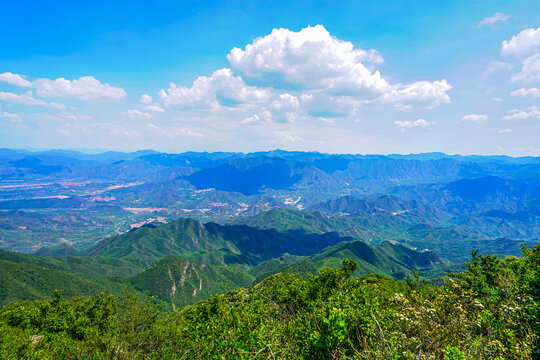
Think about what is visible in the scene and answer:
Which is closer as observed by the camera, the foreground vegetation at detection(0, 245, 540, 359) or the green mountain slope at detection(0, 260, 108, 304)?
the foreground vegetation at detection(0, 245, 540, 359)

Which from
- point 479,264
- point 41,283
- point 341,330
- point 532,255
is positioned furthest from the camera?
point 41,283

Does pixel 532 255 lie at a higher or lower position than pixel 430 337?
lower

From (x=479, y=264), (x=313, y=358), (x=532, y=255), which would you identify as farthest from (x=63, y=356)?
(x=479, y=264)

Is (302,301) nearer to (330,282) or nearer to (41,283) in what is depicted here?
(330,282)

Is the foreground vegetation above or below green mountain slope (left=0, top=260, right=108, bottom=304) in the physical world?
above

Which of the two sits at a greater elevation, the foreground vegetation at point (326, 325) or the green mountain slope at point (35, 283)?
the foreground vegetation at point (326, 325)

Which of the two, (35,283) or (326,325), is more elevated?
(326,325)

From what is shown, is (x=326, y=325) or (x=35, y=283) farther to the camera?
(x=35, y=283)

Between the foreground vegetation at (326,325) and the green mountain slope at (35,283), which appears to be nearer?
the foreground vegetation at (326,325)
